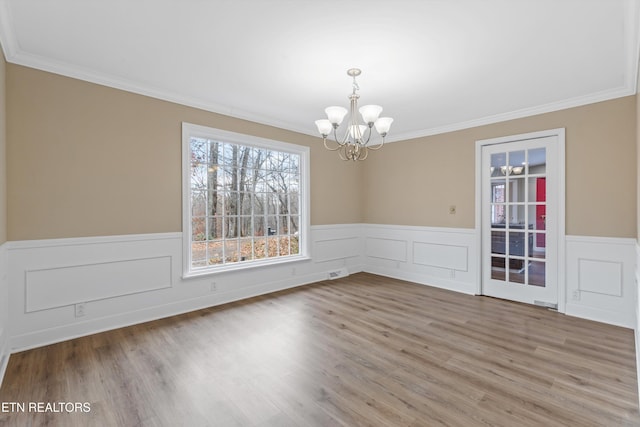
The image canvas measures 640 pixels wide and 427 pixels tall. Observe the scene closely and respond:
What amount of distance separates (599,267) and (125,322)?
5279mm

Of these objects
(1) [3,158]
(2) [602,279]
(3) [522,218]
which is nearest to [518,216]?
(3) [522,218]

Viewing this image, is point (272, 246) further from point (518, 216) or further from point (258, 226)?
point (518, 216)

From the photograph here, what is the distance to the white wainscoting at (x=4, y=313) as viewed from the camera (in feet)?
7.59

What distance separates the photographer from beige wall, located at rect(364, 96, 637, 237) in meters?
3.29

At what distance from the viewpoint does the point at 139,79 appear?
10.1 feet

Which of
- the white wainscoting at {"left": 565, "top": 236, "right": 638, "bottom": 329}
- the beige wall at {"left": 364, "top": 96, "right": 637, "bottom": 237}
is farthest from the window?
the white wainscoting at {"left": 565, "top": 236, "right": 638, "bottom": 329}

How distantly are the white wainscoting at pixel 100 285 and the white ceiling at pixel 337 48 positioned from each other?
1669 mm

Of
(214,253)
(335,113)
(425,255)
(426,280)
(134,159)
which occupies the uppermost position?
(335,113)

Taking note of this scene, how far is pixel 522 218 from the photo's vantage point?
4.05 m

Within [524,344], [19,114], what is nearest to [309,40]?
[19,114]

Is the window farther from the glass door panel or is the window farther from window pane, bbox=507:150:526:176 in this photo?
window pane, bbox=507:150:526:176

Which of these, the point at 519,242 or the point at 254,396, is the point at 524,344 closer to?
the point at 519,242

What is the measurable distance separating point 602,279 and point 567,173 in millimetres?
1269

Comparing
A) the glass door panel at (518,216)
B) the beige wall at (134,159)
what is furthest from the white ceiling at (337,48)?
the glass door panel at (518,216)
